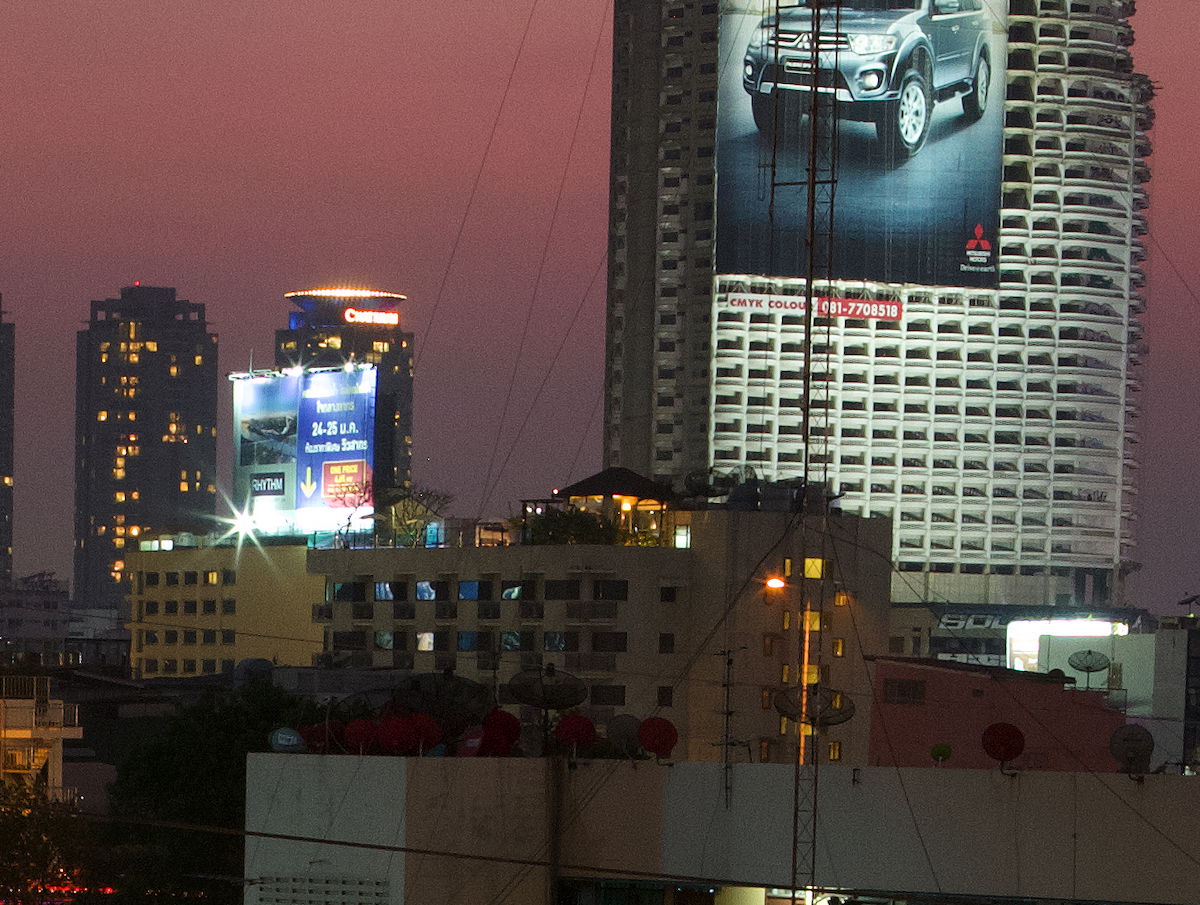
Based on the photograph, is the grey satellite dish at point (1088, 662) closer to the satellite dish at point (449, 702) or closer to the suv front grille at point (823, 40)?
the suv front grille at point (823, 40)

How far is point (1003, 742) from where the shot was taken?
3772cm

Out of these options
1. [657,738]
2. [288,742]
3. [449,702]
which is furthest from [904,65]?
[288,742]

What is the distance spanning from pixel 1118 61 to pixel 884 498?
32.4 metres

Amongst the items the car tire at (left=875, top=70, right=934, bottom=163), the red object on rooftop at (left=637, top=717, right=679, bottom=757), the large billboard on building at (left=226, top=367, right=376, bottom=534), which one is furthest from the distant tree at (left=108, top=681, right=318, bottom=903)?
the car tire at (left=875, top=70, right=934, bottom=163)

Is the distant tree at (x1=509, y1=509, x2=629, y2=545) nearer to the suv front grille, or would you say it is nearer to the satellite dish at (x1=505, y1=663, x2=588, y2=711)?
the suv front grille

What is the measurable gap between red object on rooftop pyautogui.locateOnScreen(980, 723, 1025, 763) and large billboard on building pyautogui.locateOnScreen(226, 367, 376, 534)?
7638cm

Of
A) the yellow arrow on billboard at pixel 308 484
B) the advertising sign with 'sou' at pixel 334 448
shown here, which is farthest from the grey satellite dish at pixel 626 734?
the yellow arrow on billboard at pixel 308 484

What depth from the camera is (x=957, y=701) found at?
74.4 meters

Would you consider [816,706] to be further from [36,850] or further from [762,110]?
[762,110]

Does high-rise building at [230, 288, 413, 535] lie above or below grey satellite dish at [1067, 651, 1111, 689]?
above

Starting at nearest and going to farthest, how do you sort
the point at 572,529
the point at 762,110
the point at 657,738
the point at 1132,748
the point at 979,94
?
1. the point at 1132,748
2. the point at 657,738
3. the point at 572,529
4. the point at 762,110
5. the point at 979,94

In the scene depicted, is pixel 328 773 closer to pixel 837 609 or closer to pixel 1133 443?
pixel 837 609

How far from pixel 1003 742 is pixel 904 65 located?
382ft

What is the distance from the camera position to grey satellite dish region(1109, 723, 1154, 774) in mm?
38406
